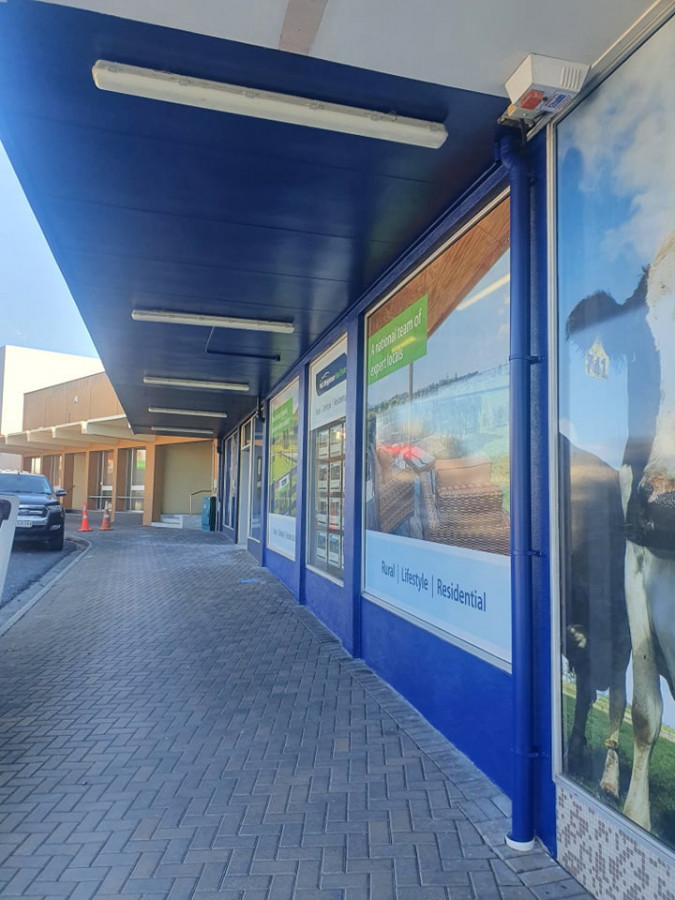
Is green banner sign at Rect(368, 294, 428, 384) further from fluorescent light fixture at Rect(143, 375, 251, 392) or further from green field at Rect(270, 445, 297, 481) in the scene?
fluorescent light fixture at Rect(143, 375, 251, 392)

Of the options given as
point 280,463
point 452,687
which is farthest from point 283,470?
point 452,687

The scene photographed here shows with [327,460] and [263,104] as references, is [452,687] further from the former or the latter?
[327,460]

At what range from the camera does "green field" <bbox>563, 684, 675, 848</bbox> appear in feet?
6.57

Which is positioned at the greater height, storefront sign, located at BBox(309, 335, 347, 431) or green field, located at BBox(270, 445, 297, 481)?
storefront sign, located at BBox(309, 335, 347, 431)

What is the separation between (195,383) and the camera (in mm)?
9742

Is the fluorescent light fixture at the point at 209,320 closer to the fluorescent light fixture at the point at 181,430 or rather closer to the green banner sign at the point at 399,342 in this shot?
the green banner sign at the point at 399,342

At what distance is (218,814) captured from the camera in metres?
2.86

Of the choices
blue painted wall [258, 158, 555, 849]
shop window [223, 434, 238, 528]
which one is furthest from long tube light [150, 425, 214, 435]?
blue painted wall [258, 158, 555, 849]

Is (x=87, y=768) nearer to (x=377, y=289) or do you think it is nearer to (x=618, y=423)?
(x=618, y=423)

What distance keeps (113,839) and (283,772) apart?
0.96 meters

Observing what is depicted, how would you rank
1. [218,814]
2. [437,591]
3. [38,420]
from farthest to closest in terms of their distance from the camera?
1. [38,420]
2. [437,591]
3. [218,814]

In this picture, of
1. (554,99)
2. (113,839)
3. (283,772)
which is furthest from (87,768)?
(554,99)

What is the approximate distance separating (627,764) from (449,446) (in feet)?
6.77

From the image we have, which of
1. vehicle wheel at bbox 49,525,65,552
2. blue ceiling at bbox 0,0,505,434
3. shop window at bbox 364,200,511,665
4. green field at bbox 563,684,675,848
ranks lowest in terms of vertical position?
vehicle wheel at bbox 49,525,65,552
